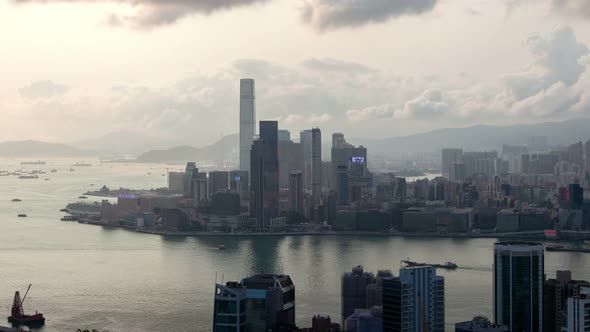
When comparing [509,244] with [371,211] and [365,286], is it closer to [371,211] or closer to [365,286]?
[365,286]

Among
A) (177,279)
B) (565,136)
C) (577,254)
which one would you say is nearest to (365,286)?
(177,279)

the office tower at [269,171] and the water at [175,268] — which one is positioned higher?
the office tower at [269,171]

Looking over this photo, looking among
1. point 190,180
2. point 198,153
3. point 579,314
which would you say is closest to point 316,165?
point 190,180

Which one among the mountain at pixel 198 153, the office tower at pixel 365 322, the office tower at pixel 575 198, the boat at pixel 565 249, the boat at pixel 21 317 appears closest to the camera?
the office tower at pixel 365 322

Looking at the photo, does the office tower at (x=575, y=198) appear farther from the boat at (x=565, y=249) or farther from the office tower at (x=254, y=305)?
the office tower at (x=254, y=305)

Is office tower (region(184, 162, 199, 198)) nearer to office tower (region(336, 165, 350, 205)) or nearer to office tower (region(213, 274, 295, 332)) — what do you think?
office tower (region(336, 165, 350, 205))

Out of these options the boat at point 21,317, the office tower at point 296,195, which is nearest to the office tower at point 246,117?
the office tower at point 296,195
